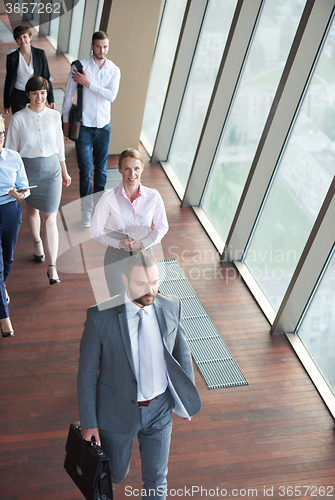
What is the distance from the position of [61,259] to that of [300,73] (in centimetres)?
296

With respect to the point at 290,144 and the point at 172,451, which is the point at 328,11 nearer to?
the point at 290,144

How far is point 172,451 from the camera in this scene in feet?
13.6

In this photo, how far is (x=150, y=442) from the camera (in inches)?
123

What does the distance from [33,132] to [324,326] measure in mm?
3061

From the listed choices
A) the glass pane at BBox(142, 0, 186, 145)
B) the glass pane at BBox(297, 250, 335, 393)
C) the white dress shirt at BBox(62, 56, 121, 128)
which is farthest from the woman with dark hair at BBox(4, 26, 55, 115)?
the glass pane at BBox(297, 250, 335, 393)

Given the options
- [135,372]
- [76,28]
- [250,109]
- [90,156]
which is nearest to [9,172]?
[90,156]

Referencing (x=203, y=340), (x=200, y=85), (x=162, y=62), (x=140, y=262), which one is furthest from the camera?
(x=162, y=62)

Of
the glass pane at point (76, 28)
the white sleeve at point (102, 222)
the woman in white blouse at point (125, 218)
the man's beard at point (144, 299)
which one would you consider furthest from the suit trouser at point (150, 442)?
the glass pane at point (76, 28)

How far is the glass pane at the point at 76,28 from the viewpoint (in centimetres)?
1173

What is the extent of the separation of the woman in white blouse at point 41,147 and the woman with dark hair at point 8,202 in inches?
17.0

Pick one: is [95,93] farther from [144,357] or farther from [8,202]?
[144,357]

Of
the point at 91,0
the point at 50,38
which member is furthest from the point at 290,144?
the point at 50,38

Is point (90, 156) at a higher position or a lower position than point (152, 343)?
lower

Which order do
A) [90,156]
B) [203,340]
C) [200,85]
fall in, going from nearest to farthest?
1. [203,340]
2. [90,156]
3. [200,85]
